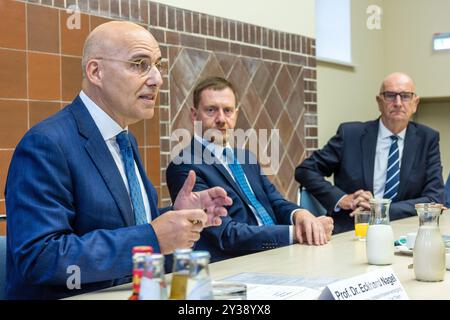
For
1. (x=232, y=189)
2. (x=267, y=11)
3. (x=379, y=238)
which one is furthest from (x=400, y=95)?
(x=379, y=238)

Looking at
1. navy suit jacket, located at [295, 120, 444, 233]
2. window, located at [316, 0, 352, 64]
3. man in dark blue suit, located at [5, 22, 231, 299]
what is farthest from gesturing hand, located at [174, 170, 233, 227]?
window, located at [316, 0, 352, 64]

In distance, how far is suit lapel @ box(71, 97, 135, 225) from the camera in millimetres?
1939

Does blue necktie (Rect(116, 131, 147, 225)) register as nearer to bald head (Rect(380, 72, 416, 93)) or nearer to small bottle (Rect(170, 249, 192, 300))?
small bottle (Rect(170, 249, 192, 300))

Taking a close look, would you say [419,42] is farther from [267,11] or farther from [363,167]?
[363,167]

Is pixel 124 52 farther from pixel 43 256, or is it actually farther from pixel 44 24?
pixel 44 24

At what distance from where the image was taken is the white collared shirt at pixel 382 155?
4.05 meters

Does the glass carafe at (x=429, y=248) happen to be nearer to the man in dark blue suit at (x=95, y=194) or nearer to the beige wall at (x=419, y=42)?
the man in dark blue suit at (x=95, y=194)

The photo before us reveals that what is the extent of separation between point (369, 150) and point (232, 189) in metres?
1.48

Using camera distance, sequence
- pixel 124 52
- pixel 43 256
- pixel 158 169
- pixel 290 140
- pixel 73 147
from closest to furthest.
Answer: pixel 43 256, pixel 73 147, pixel 124 52, pixel 158 169, pixel 290 140

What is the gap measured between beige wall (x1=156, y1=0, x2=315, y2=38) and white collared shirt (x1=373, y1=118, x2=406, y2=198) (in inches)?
44.6

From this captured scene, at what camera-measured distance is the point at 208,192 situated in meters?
2.01

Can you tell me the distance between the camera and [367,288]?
1419mm
